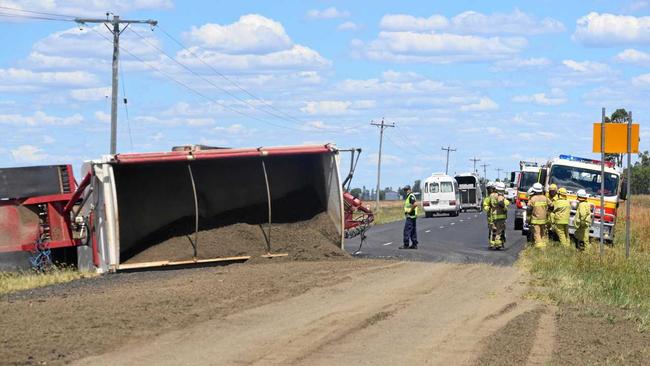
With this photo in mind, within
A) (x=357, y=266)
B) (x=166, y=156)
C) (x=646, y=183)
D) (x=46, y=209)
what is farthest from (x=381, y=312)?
(x=646, y=183)

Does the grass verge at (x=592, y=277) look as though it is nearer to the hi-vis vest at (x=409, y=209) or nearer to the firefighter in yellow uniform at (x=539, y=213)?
the firefighter in yellow uniform at (x=539, y=213)

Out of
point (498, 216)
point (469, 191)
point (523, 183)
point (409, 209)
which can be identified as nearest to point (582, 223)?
point (498, 216)

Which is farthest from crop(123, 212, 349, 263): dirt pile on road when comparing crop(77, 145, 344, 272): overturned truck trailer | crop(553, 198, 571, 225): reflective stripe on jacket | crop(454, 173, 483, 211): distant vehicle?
crop(454, 173, 483, 211): distant vehicle

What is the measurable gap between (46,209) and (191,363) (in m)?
12.2

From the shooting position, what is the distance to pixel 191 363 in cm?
904

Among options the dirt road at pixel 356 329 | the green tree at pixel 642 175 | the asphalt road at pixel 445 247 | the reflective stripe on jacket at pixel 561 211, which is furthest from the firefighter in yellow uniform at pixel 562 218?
the green tree at pixel 642 175

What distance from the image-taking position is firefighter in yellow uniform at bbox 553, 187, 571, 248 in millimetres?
23031

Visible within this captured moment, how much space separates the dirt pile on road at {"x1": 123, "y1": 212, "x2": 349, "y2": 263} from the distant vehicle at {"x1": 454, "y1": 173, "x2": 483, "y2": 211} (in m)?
46.8

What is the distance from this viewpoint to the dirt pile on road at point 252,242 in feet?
65.2

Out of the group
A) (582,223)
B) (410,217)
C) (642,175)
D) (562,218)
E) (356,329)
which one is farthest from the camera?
(642,175)

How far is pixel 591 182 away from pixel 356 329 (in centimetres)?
1767

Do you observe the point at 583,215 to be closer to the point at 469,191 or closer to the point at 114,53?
the point at 114,53

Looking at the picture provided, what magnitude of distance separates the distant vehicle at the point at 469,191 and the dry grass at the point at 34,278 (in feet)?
162

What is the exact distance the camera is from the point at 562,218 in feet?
76.1
